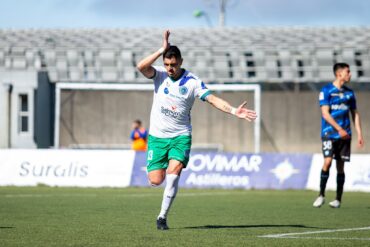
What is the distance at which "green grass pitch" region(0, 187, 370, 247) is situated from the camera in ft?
30.9

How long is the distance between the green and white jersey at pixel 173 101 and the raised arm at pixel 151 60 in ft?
0.50

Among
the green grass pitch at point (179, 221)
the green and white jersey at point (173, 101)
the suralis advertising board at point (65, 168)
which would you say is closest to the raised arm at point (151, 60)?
the green and white jersey at point (173, 101)

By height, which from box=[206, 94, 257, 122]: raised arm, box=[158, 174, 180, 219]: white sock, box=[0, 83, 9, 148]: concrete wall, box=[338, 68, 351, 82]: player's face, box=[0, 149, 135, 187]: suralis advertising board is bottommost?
box=[0, 83, 9, 148]: concrete wall

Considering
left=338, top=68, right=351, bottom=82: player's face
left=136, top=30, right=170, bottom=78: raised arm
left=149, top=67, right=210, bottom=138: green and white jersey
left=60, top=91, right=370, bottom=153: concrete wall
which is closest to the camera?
left=136, top=30, right=170, bottom=78: raised arm

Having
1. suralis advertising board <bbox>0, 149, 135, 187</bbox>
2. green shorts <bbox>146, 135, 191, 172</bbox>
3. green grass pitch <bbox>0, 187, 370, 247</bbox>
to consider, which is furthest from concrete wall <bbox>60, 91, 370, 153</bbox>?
green shorts <bbox>146, 135, 191, 172</bbox>

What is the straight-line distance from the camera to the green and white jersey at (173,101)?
11242mm

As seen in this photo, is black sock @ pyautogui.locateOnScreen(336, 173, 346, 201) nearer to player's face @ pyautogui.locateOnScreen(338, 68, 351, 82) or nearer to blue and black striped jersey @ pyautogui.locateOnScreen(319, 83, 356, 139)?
blue and black striped jersey @ pyautogui.locateOnScreen(319, 83, 356, 139)

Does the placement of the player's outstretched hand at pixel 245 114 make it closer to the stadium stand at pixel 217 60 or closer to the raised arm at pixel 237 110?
the raised arm at pixel 237 110

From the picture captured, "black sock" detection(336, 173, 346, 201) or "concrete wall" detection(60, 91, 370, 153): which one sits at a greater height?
"black sock" detection(336, 173, 346, 201)

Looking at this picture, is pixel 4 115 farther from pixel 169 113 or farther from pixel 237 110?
pixel 237 110

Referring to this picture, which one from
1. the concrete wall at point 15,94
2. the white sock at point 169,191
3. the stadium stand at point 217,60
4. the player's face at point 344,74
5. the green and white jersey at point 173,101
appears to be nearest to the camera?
the white sock at point 169,191

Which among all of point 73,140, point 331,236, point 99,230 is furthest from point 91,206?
point 73,140

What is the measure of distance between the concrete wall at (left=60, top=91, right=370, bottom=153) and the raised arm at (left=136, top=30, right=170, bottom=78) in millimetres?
25972

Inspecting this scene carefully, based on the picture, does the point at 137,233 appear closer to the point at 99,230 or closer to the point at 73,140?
the point at 99,230
